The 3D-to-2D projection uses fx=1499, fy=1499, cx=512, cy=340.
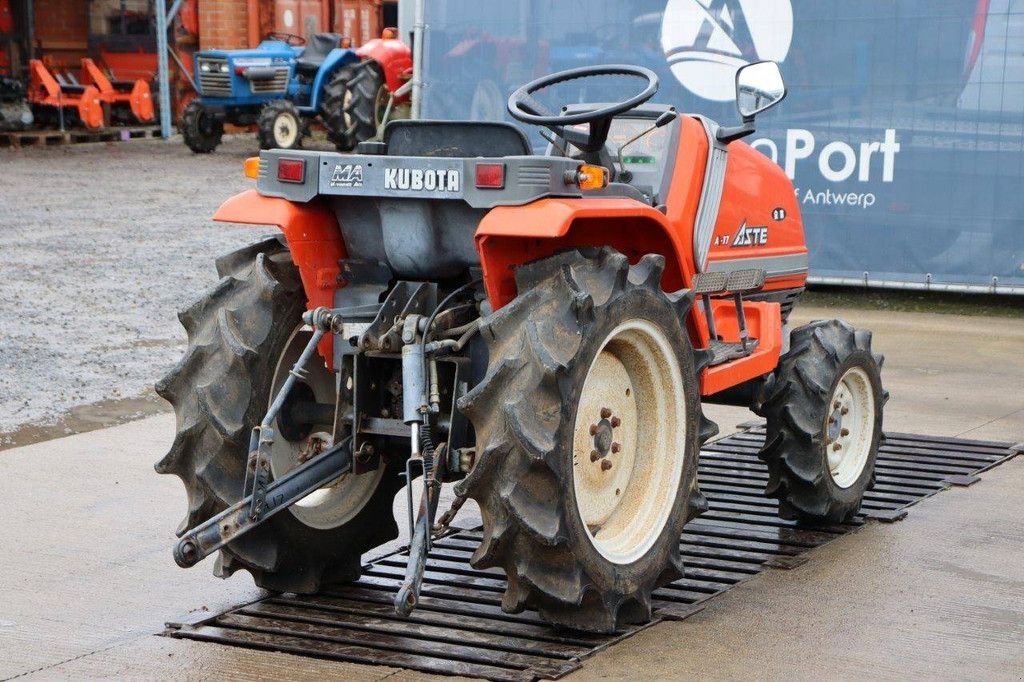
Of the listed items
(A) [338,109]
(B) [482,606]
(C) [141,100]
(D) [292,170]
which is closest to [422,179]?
(D) [292,170]

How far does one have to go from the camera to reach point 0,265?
1269 centimetres

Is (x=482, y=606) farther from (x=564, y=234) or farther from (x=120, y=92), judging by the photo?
(x=120, y=92)

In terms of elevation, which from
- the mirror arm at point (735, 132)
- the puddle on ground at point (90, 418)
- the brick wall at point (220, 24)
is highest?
the brick wall at point (220, 24)

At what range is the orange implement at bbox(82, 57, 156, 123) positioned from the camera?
25656mm

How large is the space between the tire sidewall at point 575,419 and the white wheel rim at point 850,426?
4.06ft

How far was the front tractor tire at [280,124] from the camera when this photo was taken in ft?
73.3

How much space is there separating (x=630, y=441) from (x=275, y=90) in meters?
19.9

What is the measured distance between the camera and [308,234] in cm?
500

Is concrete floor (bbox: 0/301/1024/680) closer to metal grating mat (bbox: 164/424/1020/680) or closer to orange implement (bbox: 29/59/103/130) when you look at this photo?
metal grating mat (bbox: 164/424/1020/680)

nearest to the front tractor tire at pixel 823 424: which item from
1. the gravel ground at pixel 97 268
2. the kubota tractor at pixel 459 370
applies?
the kubota tractor at pixel 459 370

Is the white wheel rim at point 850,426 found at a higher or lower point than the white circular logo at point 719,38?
lower

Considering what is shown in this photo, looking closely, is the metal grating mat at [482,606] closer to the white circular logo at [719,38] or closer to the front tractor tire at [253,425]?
the front tractor tire at [253,425]

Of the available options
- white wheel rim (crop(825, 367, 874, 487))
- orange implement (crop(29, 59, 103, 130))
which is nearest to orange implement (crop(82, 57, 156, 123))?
orange implement (crop(29, 59, 103, 130))

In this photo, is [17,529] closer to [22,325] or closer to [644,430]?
[644,430]
